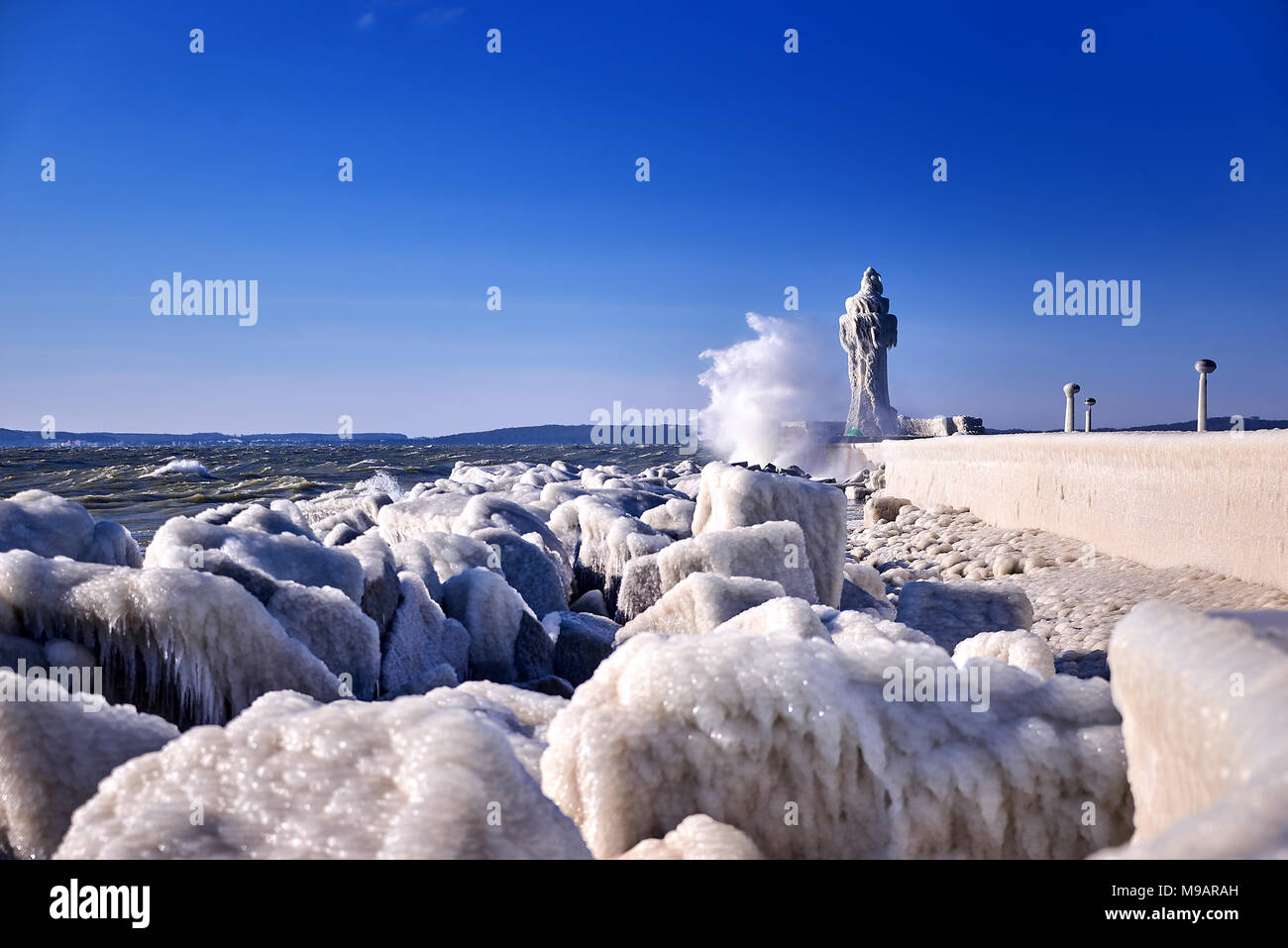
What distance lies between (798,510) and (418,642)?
2.52 m

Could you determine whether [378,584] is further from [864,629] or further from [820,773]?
[820,773]

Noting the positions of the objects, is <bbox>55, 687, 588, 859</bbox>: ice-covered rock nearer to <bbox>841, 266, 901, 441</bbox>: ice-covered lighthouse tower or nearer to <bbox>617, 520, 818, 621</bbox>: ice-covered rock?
<bbox>617, 520, 818, 621</bbox>: ice-covered rock

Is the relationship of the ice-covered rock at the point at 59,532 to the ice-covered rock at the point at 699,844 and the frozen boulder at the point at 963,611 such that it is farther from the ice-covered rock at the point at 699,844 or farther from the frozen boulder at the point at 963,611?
the frozen boulder at the point at 963,611

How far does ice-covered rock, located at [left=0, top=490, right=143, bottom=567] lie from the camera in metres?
3.50

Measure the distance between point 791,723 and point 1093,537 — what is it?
539 cm

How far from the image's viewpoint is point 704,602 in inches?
136

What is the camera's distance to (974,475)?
928 cm

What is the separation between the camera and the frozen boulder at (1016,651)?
2.61 meters

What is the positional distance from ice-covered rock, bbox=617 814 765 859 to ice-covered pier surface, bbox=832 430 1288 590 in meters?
3.77

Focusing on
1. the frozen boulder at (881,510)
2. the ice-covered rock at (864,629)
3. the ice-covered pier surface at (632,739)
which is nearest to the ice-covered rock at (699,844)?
the ice-covered pier surface at (632,739)
